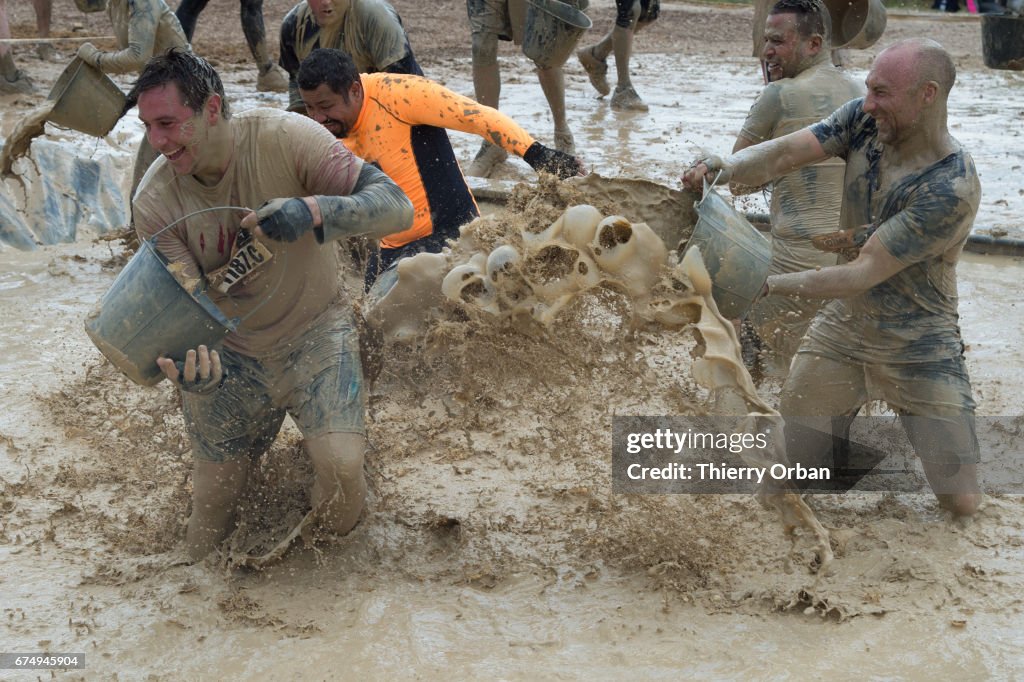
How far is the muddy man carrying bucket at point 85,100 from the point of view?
222 inches

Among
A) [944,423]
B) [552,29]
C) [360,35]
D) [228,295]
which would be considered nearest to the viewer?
[228,295]

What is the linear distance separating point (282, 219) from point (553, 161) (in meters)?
1.55

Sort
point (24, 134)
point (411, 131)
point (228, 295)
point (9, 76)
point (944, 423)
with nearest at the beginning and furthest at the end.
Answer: point (228, 295) < point (944, 423) < point (411, 131) < point (24, 134) < point (9, 76)

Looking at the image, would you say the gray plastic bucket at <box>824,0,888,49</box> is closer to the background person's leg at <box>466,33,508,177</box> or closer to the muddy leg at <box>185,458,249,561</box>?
the background person's leg at <box>466,33,508,177</box>

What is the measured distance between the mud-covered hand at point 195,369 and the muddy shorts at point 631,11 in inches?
259

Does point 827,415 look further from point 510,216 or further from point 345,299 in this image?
point 345,299

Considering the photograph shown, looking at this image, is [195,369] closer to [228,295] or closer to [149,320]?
[149,320]

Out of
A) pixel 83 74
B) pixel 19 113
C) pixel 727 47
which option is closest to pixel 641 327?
pixel 83 74

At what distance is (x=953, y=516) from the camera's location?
3590 mm

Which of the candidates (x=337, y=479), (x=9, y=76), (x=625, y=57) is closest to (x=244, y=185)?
(x=337, y=479)

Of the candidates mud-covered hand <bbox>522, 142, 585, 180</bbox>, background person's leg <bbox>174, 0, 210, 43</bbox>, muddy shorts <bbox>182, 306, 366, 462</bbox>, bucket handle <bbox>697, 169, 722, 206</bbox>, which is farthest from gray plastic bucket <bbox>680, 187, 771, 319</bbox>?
background person's leg <bbox>174, 0, 210, 43</bbox>

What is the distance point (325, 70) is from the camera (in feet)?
13.8

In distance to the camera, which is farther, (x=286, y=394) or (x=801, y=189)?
(x=801, y=189)

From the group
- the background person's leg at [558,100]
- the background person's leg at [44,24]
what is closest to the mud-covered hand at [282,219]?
the background person's leg at [558,100]
